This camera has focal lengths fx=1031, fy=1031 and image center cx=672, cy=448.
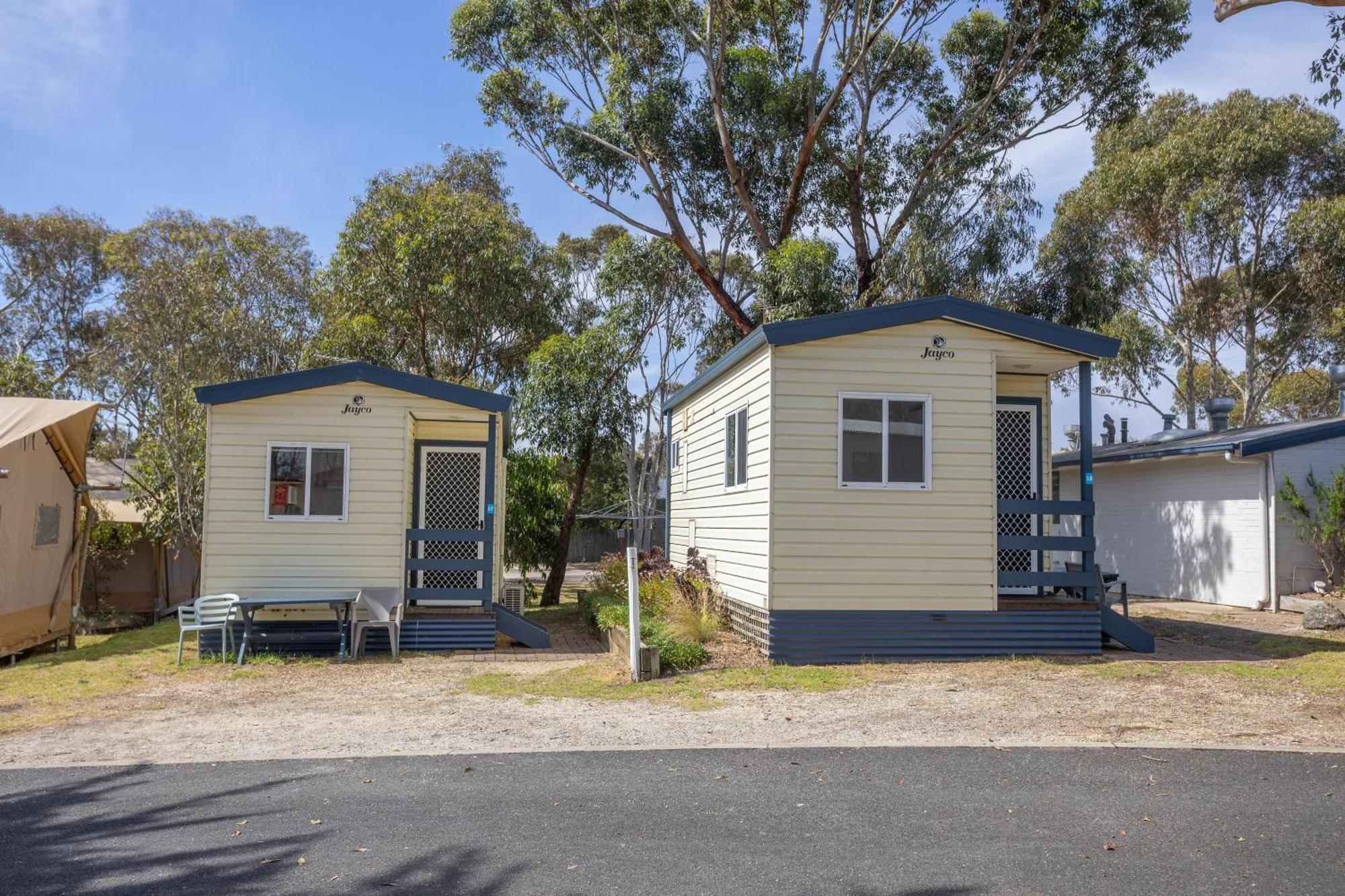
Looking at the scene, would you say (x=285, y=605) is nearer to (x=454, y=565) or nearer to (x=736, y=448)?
(x=454, y=565)

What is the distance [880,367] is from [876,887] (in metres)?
7.00

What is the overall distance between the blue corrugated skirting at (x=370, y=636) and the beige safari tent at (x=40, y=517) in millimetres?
2587

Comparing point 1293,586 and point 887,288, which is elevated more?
point 887,288

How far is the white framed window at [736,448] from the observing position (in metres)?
12.0

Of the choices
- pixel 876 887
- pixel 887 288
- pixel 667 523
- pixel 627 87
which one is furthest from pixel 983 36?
pixel 876 887

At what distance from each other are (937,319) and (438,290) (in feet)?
44.9

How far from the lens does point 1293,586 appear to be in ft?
51.1

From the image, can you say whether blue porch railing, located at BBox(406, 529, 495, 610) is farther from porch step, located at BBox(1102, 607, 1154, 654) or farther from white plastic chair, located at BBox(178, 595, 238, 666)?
porch step, located at BBox(1102, 607, 1154, 654)

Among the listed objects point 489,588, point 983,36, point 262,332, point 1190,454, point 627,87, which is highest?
point 983,36

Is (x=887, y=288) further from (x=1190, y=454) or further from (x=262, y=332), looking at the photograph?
(x=262, y=332)

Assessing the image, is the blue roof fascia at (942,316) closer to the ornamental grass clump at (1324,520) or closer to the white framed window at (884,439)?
the white framed window at (884,439)

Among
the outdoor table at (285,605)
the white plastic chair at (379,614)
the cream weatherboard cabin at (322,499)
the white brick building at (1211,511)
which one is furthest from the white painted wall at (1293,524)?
the outdoor table at (285,605)

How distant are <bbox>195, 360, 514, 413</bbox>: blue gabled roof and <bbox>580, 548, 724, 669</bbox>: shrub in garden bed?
3.30 meters

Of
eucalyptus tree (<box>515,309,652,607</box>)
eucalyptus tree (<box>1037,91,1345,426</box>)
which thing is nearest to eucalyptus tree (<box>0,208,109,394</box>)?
eucalyptus tree (<box>515,309,652,607</box>)
